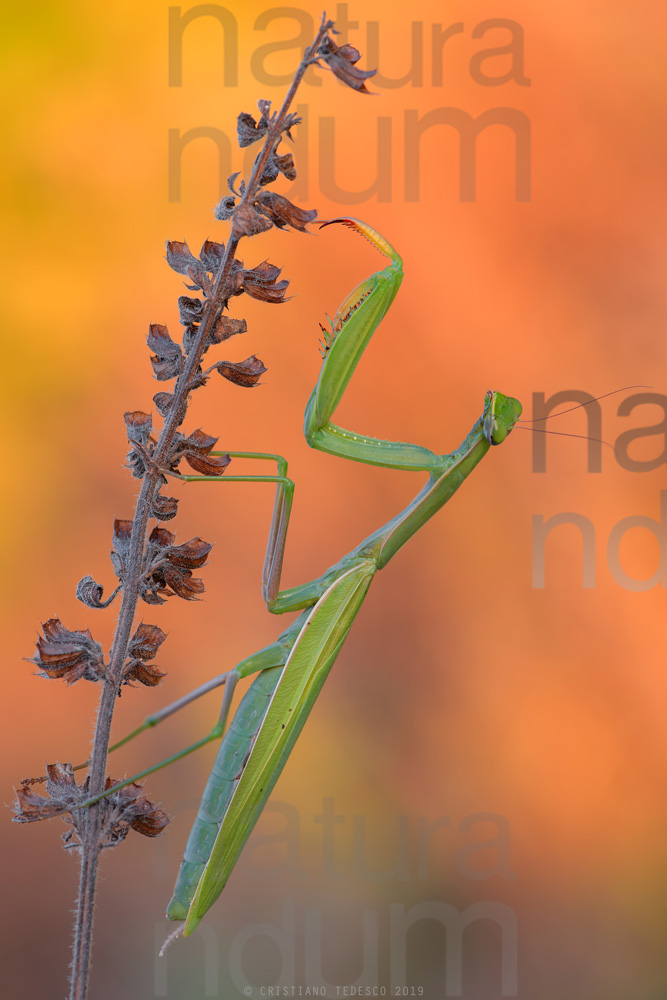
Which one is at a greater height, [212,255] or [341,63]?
[341,63]

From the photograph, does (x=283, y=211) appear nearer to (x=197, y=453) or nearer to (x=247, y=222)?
(x=247, y=222)

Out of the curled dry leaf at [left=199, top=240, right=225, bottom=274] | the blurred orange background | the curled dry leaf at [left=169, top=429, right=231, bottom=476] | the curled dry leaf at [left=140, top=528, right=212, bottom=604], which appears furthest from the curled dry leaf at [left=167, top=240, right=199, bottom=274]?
the blurred orange background

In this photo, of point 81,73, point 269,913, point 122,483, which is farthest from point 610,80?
point 269,913

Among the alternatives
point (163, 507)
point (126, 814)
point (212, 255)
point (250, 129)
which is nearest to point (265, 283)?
point (212, 255)

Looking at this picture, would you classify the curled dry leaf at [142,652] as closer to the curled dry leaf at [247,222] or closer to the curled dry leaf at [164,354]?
the curled dry leaf at [164,354]

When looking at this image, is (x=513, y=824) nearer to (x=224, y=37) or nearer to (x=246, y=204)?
(x=246, y=204)

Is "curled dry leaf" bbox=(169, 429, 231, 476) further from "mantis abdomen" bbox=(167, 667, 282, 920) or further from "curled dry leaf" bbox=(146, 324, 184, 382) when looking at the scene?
"mantis abdomen" bbox=(167, 667, 282, 920)
